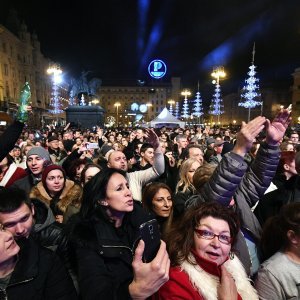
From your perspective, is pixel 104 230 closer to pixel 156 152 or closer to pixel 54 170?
pixel 54 170

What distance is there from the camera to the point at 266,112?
9950 centimetres

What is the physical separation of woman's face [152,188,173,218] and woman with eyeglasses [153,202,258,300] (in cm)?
153

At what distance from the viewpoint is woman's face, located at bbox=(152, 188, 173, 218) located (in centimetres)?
398

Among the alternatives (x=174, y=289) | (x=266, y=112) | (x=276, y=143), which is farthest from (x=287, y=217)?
(x=266, y=112)

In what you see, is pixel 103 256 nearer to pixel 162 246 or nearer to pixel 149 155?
pixel 162 246

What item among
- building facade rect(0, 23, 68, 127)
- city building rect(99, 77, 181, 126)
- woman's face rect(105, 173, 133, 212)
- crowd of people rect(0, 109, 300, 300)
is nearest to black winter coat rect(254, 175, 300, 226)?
crowd of people rect(0, 109, 300, 300)

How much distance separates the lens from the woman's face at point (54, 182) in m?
4.52

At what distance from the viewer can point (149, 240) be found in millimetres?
1715

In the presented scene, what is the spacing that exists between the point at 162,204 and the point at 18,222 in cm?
195

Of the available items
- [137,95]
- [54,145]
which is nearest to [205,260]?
[54,145]

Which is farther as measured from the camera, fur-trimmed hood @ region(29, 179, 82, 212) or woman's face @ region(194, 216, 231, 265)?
fur-trimmed hood @ region(29, 179, 82, 212)

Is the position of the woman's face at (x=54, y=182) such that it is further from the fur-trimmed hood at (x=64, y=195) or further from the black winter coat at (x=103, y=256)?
the black winter coat at (x=103, y=256)

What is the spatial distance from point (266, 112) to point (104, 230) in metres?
105

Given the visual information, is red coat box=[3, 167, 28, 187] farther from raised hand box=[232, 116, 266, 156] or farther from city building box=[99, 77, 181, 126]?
city building box=[99, 77, 181, 126]
